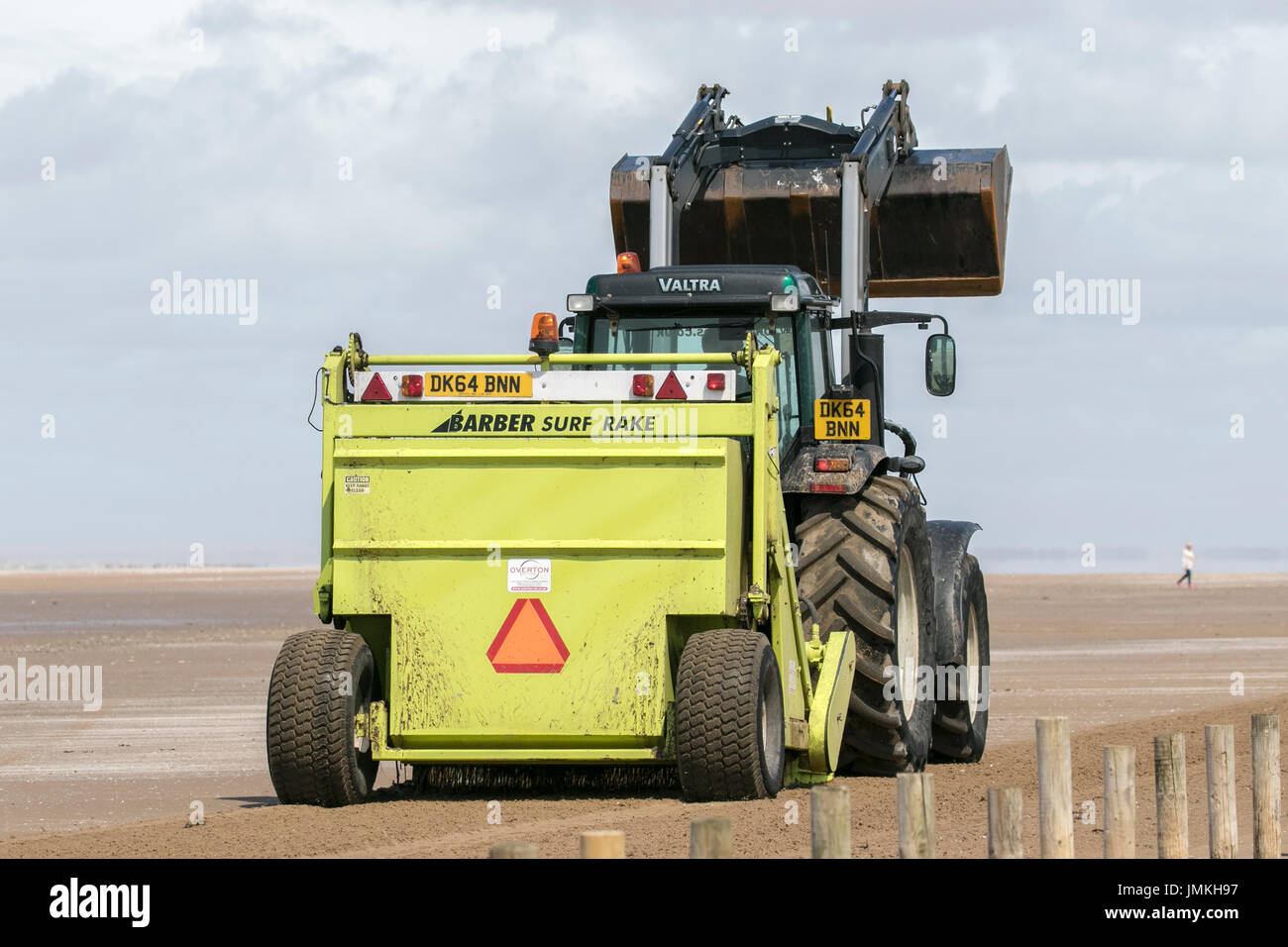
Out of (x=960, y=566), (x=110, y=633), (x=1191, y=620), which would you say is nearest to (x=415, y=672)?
(x=960, y=566)

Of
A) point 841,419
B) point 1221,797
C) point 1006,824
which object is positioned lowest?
point 1221,797

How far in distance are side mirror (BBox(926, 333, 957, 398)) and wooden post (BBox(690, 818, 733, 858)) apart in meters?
8.13

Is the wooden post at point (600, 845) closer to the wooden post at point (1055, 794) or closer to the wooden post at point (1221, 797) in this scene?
the wooden post at point (1055, 794)

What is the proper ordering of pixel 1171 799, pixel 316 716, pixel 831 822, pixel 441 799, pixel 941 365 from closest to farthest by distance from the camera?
pixel 831 822 → pixel 1171 799 → pixel 316 716 → pixel 441 799 → pixel 941 365

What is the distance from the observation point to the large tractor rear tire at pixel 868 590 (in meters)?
11.8

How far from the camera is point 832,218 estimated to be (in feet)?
49.9

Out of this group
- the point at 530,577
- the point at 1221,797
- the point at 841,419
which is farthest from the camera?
the point at 841,419

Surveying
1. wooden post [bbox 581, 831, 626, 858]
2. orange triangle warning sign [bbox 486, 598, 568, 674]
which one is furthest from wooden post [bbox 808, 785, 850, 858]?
orange triangle warning sign [bbox 486, 598, 568, 674]

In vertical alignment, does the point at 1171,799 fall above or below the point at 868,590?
below

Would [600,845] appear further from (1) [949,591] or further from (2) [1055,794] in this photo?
(1) [949,591]

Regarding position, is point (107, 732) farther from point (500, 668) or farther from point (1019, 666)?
point (1019, 666)

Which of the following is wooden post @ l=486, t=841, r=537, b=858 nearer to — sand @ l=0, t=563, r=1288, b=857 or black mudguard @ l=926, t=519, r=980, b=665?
sand @ l=0, t=563, r=1288, b=857

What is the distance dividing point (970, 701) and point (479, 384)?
483 cm

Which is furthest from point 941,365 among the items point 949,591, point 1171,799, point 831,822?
point 831,822
